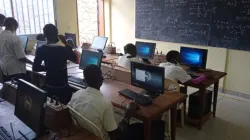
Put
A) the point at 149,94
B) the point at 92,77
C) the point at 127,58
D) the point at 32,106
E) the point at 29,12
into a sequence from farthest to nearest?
the point at 29,12 → the point at 127,58 → the point at 149,94 → the point at 92,77 → the point at 32,106

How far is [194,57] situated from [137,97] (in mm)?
1644

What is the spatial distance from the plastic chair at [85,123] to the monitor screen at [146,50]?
9.89 feet

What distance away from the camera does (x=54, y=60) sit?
95.7 inches

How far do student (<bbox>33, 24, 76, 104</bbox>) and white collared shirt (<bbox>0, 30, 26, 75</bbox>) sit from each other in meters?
0.62

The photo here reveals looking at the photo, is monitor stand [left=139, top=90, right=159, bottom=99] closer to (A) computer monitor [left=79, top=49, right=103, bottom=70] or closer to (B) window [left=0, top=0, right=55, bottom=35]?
(A) computer monitor [left=79, top=49, right=103, bottom=70]

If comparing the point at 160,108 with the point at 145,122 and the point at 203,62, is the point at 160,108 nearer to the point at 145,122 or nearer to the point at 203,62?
the point at 145,122

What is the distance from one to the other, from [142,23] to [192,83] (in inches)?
123

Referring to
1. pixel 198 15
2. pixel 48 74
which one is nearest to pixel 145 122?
pixel 48 74

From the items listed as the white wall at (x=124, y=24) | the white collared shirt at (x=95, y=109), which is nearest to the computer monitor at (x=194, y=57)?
the white wall at (x=124, y=24)

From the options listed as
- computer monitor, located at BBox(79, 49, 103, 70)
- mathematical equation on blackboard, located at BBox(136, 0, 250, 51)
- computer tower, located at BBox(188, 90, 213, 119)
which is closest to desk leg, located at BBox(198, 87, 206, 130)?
computer tower, located at BBox(188, 90, 213, 119)

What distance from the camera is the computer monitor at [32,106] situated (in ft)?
4.59

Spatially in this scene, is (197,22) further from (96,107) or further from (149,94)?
(96,107)

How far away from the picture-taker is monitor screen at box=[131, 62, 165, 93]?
93.6 inches

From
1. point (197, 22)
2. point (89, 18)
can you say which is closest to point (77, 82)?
point (197, 22)
